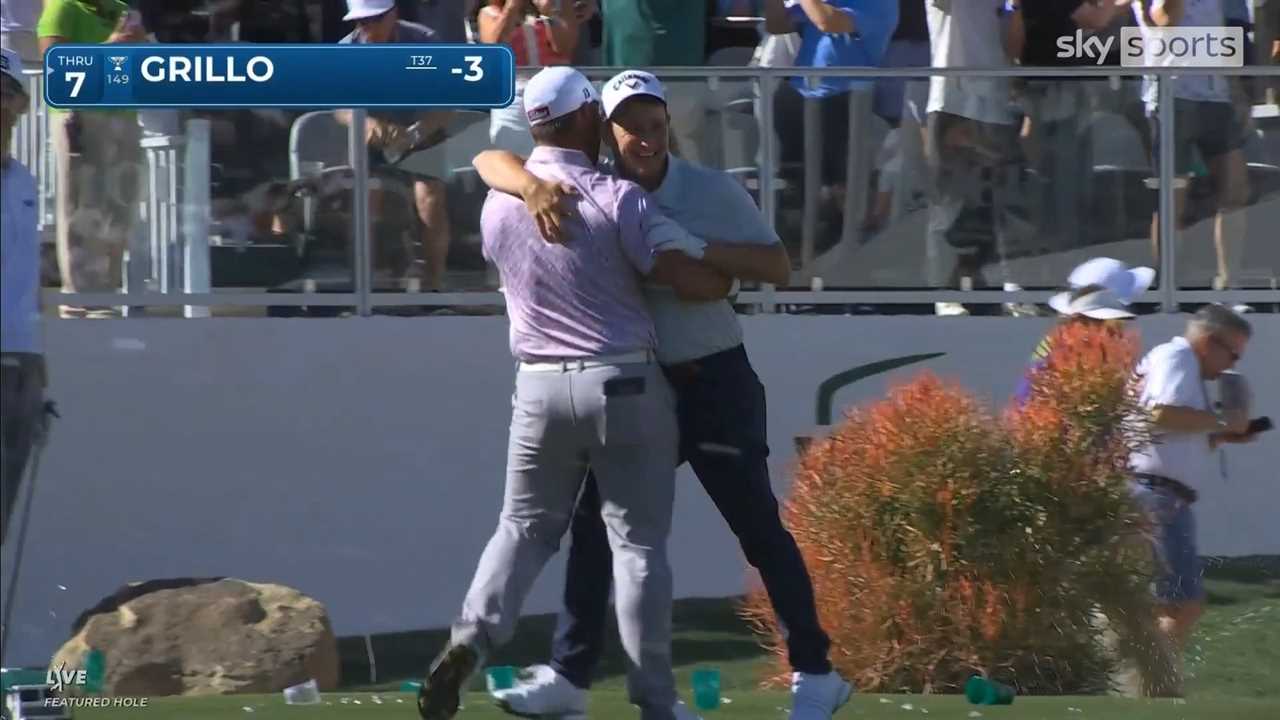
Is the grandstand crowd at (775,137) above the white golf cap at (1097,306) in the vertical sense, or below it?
above

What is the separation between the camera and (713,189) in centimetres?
634

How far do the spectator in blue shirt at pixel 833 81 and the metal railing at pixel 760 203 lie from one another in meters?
0.04

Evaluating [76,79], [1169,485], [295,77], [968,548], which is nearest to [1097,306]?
[1169,485]

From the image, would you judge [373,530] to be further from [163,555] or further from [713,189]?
[713,189]

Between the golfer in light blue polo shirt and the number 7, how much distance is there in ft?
15.3

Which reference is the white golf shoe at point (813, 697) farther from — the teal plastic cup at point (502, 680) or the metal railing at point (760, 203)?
the metal railing at point (760, 203)

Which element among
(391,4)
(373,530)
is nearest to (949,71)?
(391,4)

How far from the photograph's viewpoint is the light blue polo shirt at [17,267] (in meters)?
6.07

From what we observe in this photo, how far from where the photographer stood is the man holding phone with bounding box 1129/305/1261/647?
8.83 meters

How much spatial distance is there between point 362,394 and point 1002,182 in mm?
2961

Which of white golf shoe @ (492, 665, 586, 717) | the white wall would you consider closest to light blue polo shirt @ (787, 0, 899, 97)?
the white wall

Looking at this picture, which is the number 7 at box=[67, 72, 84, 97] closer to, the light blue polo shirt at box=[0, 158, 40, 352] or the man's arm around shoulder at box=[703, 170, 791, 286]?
the light blue polo shirt at box=[0, 158, 40, 352]

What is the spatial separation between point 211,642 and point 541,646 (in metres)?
1.89

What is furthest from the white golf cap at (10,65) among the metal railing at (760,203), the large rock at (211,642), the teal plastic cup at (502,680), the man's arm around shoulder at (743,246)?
the metal railing at (760,203)
